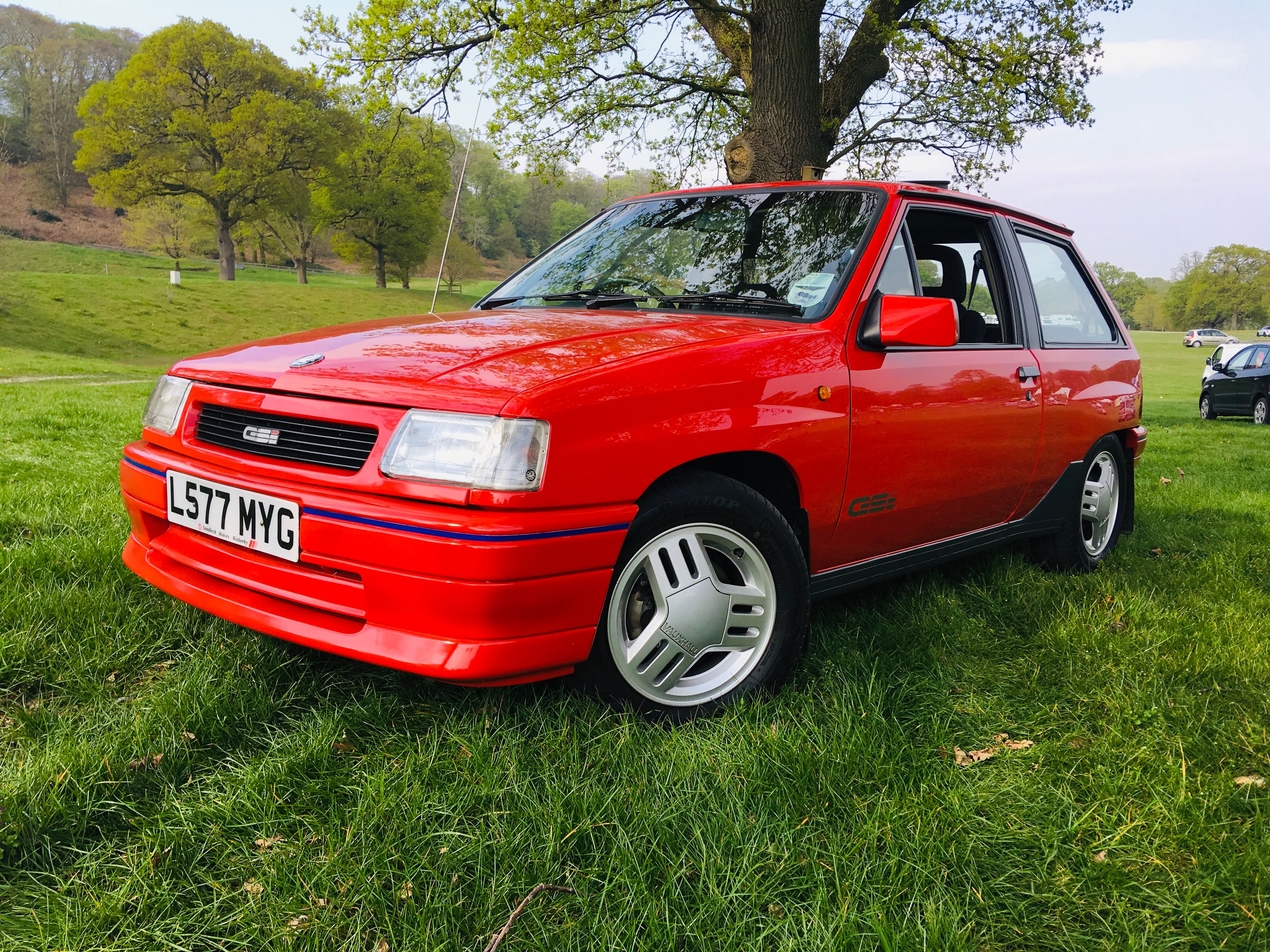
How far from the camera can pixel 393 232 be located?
4953 centimetres

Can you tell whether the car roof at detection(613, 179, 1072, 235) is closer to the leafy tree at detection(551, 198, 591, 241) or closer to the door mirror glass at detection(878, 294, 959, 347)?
the door mirror glass at detection(878, 294, 959, 347)

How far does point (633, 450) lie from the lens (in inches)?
83.4

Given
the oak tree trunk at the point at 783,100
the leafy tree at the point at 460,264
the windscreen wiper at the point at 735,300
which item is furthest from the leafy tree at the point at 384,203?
the windscreen wiper at the point at 735,300

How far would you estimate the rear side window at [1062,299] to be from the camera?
3.81m

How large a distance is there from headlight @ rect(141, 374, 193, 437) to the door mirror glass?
211 cm

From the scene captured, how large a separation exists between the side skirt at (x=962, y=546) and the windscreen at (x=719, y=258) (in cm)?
85

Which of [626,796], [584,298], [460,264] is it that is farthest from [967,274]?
[460,264]

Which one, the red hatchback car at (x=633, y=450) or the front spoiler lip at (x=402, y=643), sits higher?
the red hatchback car at (x=633, y=450)

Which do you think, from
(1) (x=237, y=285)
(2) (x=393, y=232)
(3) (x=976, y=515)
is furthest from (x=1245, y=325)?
(3) (x=976, y=515)

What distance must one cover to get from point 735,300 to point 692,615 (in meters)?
1.14

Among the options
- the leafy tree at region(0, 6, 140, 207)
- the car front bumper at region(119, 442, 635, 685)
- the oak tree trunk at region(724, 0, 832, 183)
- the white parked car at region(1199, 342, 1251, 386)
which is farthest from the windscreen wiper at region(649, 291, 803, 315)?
the leafy tree at region(0, 6, 140, 207)

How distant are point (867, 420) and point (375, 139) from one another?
167ft

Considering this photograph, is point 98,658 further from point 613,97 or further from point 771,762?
point 613,97

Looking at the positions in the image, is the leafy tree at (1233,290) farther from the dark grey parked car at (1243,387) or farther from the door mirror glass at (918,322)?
the door mirror glass at (918,322)
